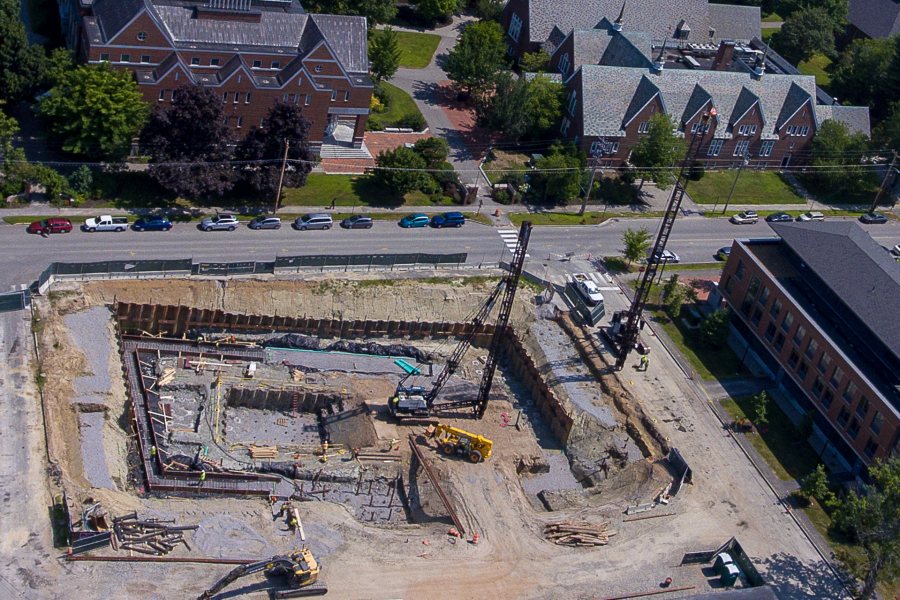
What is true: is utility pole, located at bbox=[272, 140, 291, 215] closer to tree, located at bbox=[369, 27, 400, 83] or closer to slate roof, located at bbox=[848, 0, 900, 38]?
tree, located at bbox=[369, 27, 400, 83]

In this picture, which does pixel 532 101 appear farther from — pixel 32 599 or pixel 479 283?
pixel 32 599

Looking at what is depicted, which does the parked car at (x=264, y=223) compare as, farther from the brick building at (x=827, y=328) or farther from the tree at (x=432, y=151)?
the brick building at (x=827, y=328)

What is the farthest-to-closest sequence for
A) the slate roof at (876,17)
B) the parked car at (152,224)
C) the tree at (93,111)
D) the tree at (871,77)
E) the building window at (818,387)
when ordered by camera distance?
the slate roof at (876,17) → the tree at (871,77) → the tree at (93,111) → the parked car at (152,224) → the building window at (818,387)

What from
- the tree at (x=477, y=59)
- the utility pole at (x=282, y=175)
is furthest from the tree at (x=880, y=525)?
the tree at (x=477, y=59)

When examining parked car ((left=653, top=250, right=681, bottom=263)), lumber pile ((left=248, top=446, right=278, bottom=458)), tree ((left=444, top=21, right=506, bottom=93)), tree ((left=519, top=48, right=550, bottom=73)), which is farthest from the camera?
tree ((left=519, top=48, right=550, bottom=73))

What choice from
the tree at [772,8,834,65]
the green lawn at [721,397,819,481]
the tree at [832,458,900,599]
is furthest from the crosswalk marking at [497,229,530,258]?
the tree at [772,8,834,65]

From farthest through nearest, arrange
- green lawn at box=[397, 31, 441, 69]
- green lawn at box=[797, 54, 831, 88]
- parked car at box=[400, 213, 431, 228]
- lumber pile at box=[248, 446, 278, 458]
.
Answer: green lawn at box=[797, 54, 831, 88] → green lawn at box=[397, 31, 441, 69] → parked car at box=[400, 213, 431, 228] → lumber pile at box=[248, 446, 278, 458]

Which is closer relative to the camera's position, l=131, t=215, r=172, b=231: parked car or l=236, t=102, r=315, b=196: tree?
l=131, t=215, r=172, b=231: parked car
